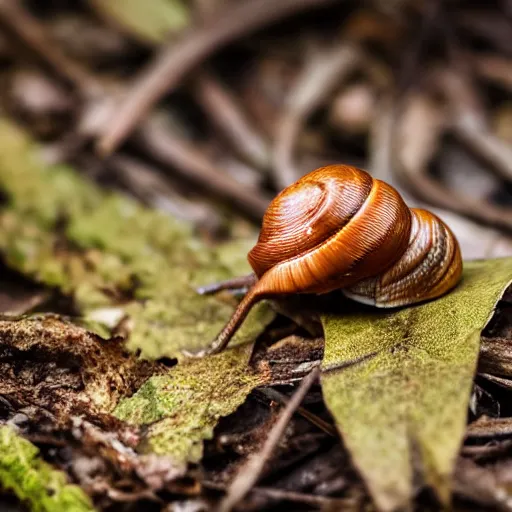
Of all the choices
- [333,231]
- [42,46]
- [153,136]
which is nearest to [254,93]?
[153,136]

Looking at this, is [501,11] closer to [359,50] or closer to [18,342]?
[359,50]

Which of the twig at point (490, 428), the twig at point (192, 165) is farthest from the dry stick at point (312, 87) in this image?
the twig at point (490, 428)

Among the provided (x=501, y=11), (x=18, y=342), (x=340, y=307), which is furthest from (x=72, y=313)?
(x=501, y=11)

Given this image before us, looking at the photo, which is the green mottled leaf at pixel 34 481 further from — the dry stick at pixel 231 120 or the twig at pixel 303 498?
the dry stick at pixel 231 120

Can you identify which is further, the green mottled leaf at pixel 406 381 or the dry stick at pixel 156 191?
the dry stick at pixel 156 191

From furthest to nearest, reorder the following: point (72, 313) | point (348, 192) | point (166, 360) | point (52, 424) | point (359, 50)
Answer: point (359, 50) → point (72, 313) → point (166, 360) → point (348, 192) → point (52, 424)

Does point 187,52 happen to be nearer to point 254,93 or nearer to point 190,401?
point 254,93
